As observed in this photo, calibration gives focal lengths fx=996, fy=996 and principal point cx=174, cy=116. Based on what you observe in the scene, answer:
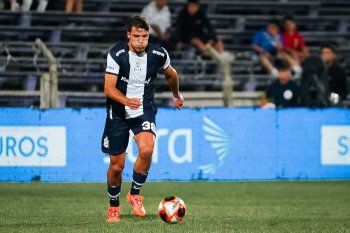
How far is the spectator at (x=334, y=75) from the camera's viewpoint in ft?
59.0

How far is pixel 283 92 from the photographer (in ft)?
58.5

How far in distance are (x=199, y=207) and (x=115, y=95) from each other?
276 centimetres

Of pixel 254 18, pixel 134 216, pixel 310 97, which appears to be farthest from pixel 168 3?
pixel 134 216

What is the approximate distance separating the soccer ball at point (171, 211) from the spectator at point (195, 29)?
9.27 m

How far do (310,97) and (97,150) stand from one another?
13.5ft

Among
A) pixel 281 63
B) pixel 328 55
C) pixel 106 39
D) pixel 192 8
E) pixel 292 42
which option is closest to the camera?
pixel 328 55

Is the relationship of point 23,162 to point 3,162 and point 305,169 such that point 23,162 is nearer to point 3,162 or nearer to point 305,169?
point 3,162

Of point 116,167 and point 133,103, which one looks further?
point 116,167

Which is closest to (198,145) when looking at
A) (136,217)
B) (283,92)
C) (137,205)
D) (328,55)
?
(283,92)

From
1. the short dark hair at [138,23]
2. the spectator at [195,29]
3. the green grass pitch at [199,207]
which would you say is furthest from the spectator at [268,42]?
the short dark hair at [138,23]

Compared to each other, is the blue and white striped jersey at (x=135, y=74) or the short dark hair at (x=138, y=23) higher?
the short dark hair at (x=138, y=23)

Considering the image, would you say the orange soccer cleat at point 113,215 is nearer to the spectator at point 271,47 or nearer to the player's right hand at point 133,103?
the player's right hand at point 133,103

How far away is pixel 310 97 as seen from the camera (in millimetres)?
17797

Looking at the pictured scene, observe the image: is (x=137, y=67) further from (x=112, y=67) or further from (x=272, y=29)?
(x=272, y=29)
